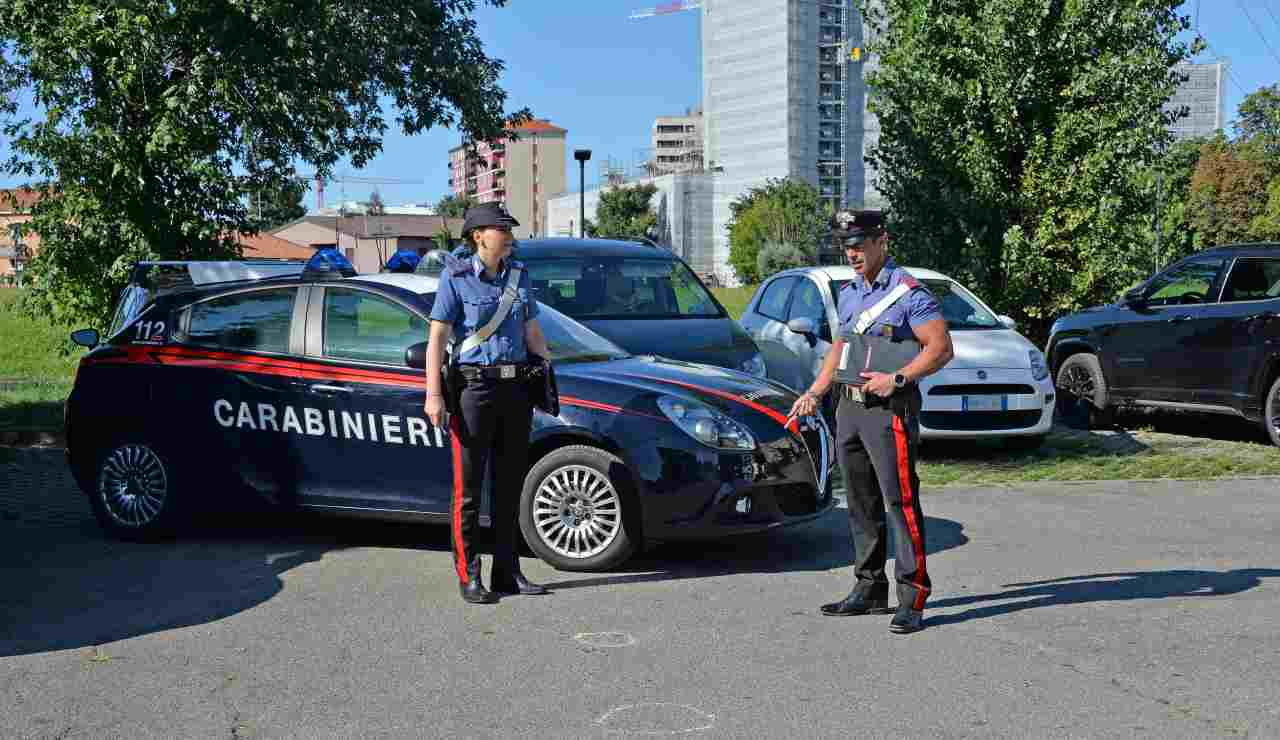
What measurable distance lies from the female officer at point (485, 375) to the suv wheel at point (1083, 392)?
349 inches

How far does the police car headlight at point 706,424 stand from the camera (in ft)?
23.6

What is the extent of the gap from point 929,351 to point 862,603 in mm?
1195

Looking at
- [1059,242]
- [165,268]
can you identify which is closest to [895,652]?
[165,268]

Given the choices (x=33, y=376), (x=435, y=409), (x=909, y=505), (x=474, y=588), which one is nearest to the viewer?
(x=909, y=505)

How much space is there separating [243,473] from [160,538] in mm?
763

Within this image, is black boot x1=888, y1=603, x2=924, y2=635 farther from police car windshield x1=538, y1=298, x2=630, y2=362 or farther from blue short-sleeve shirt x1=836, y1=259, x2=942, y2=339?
police car windshield x1=538, y1=298, x2=630, y2=362

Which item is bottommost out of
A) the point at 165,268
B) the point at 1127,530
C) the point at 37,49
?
the point at 1127,530

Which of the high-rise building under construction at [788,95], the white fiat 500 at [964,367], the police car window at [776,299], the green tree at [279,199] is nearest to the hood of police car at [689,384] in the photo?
the white fiat 500 at [964,367]

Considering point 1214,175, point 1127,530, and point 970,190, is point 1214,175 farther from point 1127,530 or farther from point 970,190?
point 1127,530

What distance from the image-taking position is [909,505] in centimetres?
A: 604

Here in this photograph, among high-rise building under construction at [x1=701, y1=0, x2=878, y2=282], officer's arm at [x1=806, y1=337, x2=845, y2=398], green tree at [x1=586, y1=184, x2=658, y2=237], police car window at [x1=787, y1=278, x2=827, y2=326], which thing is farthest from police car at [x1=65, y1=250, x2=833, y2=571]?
green tree at [x1=586, y1=184, x2=658, y2=237]

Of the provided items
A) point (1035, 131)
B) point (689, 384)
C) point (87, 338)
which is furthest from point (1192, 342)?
point (87, 338)

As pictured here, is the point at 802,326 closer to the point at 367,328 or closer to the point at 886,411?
the point at 367,328

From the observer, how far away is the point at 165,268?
10680mm
